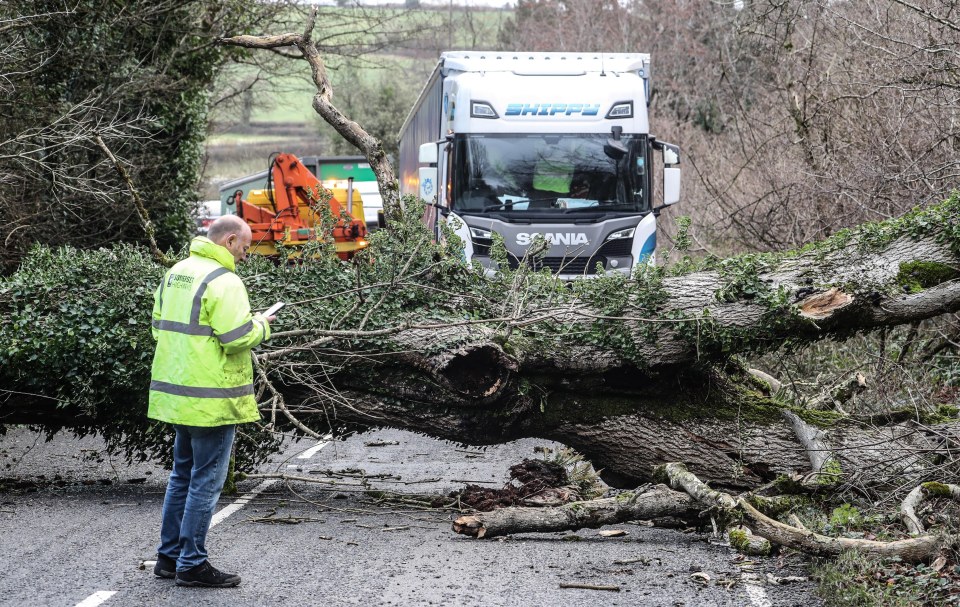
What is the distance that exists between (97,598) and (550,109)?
937 centimetres

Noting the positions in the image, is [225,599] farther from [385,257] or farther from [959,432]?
[959,432]

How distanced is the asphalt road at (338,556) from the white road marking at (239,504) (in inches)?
1.1

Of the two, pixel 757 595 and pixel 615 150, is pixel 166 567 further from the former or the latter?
pixel 615 150

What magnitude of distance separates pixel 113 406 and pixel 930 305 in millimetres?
6021

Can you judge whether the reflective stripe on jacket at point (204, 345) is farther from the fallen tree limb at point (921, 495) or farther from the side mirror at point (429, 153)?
the side mirror at point (429, 153)

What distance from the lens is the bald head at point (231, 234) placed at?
534cm

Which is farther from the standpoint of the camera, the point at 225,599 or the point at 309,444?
the point at 309,444

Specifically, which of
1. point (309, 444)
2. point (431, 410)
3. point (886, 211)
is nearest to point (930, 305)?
point (431, 410)

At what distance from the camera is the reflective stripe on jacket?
514cm

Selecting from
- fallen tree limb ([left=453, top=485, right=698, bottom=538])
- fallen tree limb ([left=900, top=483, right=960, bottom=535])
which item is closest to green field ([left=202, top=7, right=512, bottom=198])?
fallen tree limb ([left=453, top=485, right=698, bottom=538])

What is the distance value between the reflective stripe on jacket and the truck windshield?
7.64 metres

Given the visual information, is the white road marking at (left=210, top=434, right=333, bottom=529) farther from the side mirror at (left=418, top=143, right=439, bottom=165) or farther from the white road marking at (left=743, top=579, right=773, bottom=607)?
the side mirror at (left=418, top=143, right=439, bottom=165)

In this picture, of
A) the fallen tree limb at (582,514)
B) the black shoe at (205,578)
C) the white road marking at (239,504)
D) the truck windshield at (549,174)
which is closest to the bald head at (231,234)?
the black shoe at (205,578)

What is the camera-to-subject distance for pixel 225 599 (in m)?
5.08
